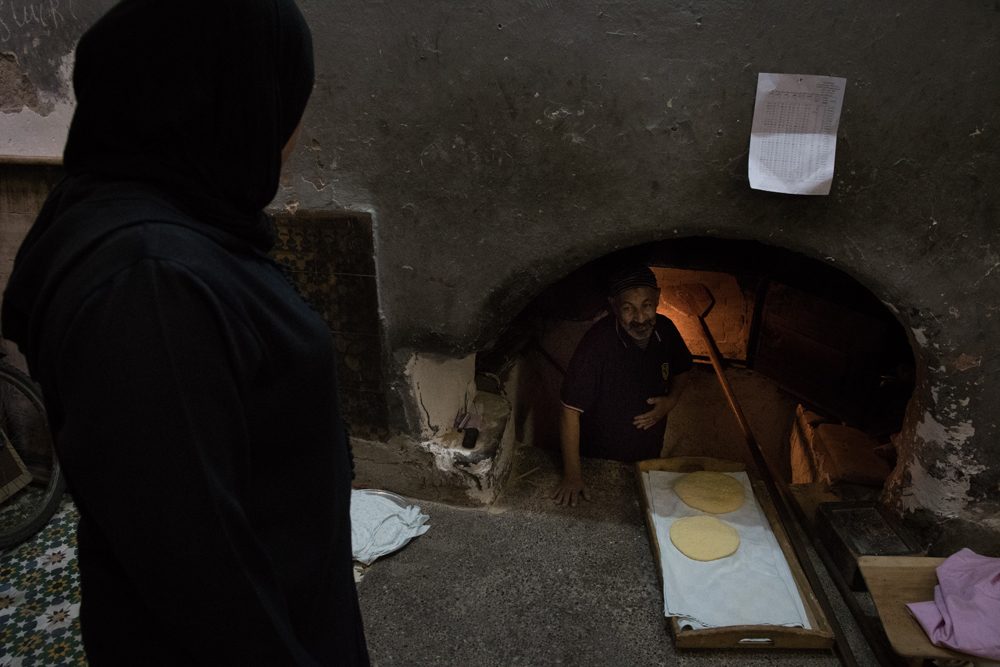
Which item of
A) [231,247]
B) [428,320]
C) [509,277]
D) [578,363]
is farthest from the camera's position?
[578,363]

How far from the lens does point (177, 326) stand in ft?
2.58

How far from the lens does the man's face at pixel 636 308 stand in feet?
9.95

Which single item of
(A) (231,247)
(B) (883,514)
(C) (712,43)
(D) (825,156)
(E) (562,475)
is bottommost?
(E) (562,475)

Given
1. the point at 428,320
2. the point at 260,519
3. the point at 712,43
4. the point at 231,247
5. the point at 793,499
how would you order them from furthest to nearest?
the point at 793,499 → the point at 428,320 → the point at 712,43 → the point at 260,519 → the point at 231,247

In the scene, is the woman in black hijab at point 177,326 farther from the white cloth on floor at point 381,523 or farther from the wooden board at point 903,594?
the wooden board at point 903,594

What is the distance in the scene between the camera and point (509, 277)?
95.7 inches

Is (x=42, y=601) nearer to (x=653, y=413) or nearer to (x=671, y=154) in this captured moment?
(x=653, y=413)

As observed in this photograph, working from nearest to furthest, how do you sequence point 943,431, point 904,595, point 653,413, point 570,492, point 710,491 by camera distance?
point 904,595
point 943,431
point 710,491
point 570,492
point 653,413

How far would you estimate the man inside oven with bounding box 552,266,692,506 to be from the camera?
120 inches

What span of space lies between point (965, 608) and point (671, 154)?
1829mm

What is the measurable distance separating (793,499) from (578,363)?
48.6 inches

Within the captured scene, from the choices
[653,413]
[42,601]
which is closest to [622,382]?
[653,413]

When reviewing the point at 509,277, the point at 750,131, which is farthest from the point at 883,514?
the point at 509,277

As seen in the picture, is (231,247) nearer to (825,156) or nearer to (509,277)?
(509,277)
